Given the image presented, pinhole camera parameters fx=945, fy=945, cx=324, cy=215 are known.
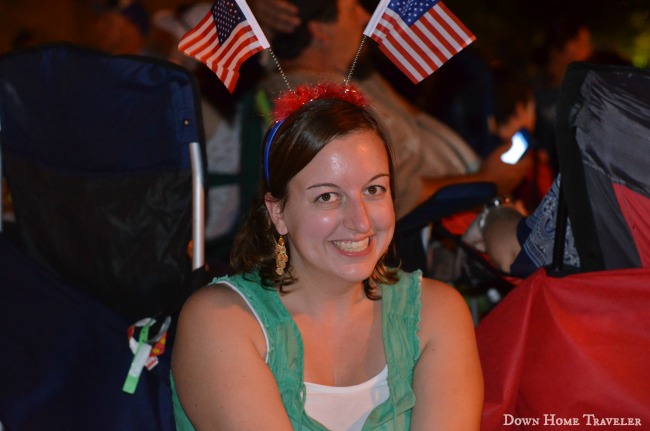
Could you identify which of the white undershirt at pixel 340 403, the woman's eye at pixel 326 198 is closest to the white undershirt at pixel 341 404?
the white undershirt at pixel 340 403

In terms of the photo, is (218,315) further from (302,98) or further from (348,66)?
(348,66)

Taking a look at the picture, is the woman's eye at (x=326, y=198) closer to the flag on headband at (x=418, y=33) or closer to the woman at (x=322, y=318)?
the woman at (x=322, y=318)

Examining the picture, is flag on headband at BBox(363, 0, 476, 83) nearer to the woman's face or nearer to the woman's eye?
the woman's face

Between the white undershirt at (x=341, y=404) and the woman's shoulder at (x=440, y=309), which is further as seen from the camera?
the woman's shoulder at (x=440, y=309)

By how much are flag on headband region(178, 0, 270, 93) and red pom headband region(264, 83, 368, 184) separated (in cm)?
16

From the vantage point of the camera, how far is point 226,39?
249 centimetres

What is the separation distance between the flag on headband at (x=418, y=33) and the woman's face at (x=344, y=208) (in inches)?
11.8

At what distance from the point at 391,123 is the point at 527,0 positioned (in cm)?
1006

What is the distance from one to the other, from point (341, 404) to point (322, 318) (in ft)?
0.78

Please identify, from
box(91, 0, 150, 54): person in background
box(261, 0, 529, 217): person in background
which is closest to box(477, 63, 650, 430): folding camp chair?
box(261, 0, 529, 217): person in background

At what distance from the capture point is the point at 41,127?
286 centimetres

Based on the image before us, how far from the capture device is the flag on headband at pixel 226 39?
245cm

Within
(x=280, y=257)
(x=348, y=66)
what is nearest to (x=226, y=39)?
(x=280, y=257)

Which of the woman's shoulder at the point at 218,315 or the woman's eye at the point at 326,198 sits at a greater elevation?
the woman's eye at the point at 326,198
